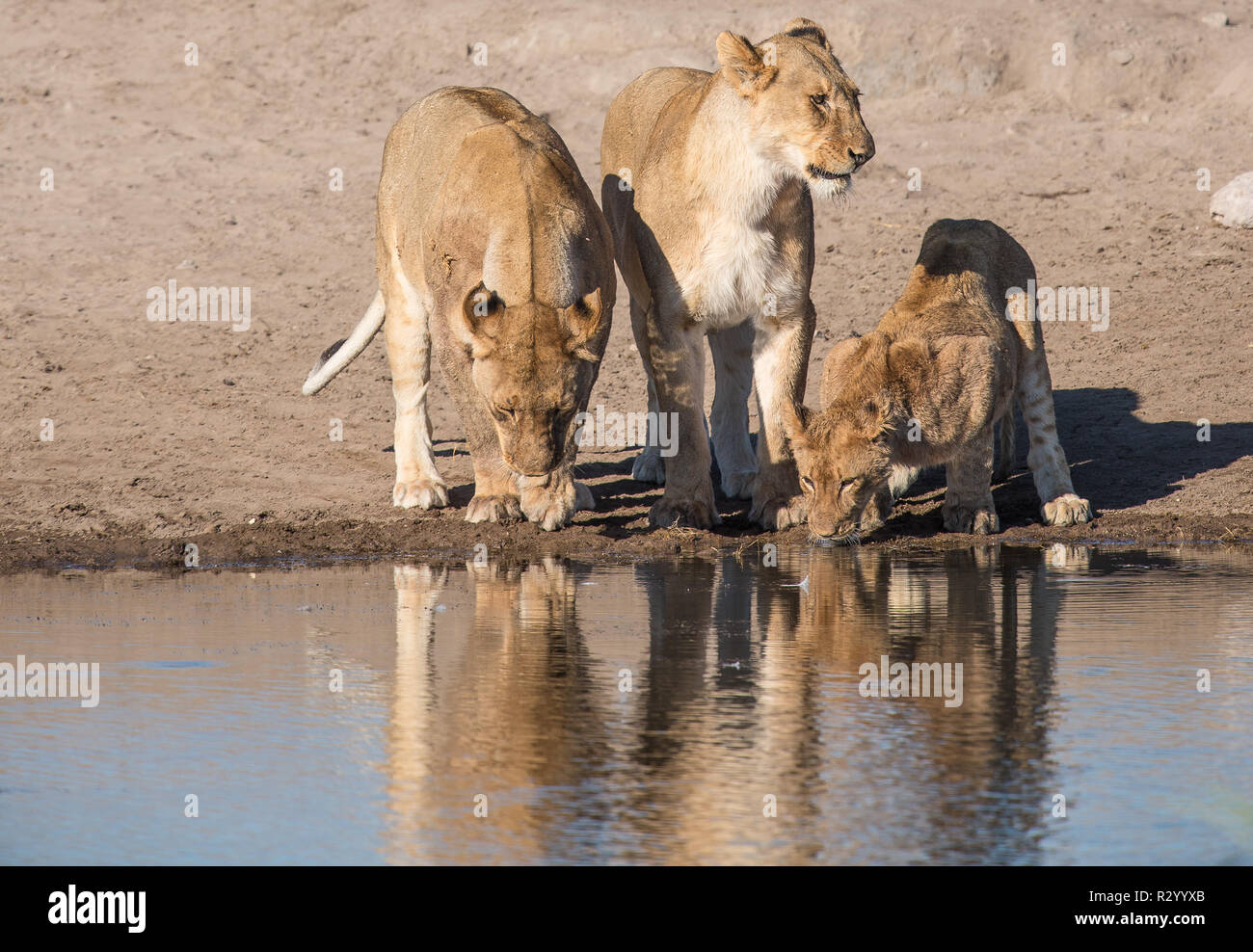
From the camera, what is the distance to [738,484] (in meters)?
9.99

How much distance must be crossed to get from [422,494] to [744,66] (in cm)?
276

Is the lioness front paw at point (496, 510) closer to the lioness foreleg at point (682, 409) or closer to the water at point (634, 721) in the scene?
the lioness foreleg at point (682, 409)

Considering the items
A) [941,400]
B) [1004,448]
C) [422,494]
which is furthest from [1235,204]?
[422,494]

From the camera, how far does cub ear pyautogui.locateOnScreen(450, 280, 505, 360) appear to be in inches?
310

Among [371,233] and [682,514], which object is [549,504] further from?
[371,233]

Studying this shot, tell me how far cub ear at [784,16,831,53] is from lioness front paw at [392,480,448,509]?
2.94 m

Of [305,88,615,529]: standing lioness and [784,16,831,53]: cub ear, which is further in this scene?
[784,16,831,53]: cub ear

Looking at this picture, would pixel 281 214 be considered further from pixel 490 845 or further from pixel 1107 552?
pixel 490 845

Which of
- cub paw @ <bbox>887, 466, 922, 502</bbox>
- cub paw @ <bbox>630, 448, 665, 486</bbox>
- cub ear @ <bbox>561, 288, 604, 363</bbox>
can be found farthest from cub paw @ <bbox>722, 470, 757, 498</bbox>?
cub ear @ <bbox>561, 288, 604, 363</bbox>

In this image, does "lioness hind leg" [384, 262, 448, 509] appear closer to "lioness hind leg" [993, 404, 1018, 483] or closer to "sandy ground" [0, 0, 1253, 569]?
"sandy ground" [0, 0, 1253, 569]

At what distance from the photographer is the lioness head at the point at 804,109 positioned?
27.7 ft

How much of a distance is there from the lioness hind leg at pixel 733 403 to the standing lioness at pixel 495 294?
1.02 metres

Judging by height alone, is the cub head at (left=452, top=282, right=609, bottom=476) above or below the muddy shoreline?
above

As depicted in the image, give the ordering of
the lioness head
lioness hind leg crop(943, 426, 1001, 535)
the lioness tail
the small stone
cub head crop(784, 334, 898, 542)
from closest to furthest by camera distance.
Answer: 1. cub head crop(784, 334, 898, 542)
2. the lioness head
3. lioness hind leg crop(943, 426, 1001, 535)
4. the lioness tail
5. the small stone
